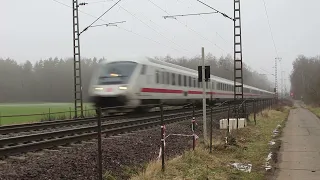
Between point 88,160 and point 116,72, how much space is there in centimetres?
1287

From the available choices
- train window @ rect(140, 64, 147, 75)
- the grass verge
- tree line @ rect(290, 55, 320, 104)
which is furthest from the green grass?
tree line @ rect(290, 55, 320, 104)

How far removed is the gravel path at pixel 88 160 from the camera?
22.9 feet

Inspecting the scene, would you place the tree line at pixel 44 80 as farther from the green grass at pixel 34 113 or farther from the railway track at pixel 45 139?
the railway track at pixel 45 139

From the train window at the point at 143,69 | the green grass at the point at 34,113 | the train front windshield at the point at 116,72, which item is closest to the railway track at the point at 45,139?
the train front windshield at the point at 116,72

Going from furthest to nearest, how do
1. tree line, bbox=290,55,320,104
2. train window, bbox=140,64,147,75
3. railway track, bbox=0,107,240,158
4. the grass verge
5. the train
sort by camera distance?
1. tree line, bbox=290,55,320,104
2. train window, bbox=140,64,147,75
3. the train
4. railway track, bbox=0,107,240,158
5. the grass verge

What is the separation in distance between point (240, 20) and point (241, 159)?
15.9 m

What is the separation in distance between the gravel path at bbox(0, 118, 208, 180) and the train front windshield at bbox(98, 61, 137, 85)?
7.84 meters

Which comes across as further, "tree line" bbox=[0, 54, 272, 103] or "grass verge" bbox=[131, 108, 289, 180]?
"tree line" bbox=[0, 54, 272, 103]

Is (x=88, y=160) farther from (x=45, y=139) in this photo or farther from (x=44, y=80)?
(x=44, y=80)

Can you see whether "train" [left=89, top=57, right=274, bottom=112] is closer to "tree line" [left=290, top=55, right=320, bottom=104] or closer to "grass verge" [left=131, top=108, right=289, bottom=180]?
"grass verge" [left=131, top=108, right=289, bottom=180]

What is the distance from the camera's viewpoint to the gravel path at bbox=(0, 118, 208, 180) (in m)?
6.97

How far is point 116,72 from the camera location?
2097 centimetres

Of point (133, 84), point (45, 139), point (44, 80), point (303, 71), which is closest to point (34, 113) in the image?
point (133, 84)

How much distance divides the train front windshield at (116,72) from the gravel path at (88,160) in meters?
7.84
